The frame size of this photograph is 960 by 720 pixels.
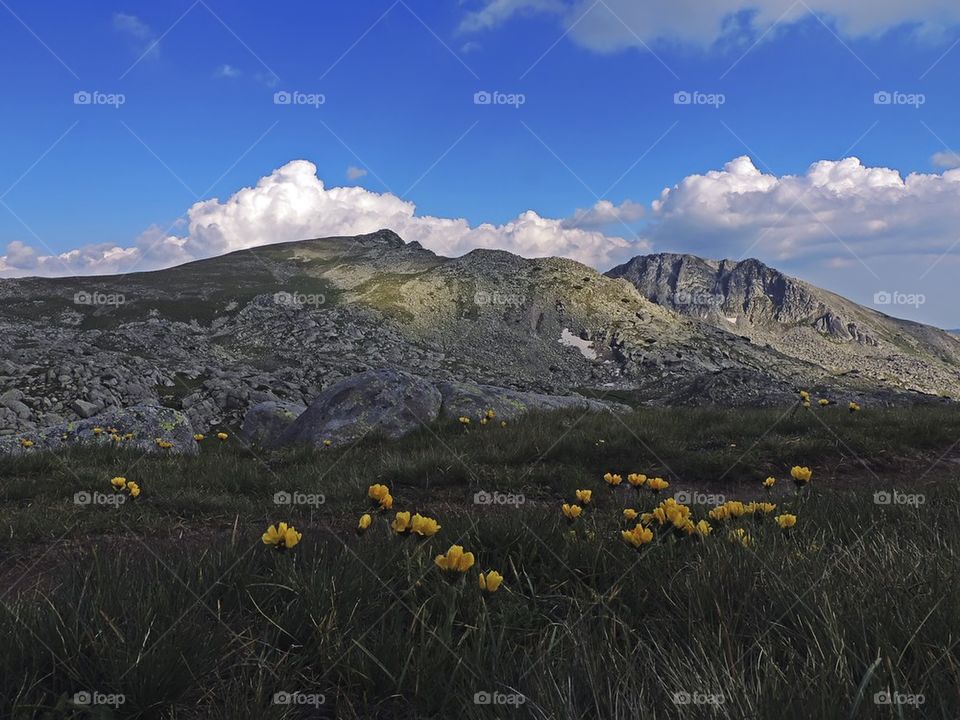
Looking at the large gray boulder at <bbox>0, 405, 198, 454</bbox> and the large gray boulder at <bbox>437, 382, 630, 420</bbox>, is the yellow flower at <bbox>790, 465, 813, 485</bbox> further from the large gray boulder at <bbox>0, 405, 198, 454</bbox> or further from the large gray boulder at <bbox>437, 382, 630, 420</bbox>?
the large gray boulder at <bbox>437, 382, 630, 420</bbox>

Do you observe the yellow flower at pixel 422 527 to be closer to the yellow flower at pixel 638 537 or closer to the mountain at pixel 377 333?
the yellow flower at pixel 638 537

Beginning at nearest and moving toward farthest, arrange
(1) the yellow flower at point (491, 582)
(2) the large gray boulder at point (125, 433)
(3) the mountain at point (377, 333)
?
1. (1) the yellow flower at point (491, 582)
2. (2) the large gray boulder at point (125, 433)
3. (3) the mountain at point (377, 333)

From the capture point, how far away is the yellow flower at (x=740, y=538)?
306 centimetres

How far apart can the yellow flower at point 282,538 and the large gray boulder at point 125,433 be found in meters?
7.89

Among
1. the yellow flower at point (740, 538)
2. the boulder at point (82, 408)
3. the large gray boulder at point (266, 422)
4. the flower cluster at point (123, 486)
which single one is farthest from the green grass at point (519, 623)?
the boulder at point (82, 408)

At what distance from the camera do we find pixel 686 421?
1134cm

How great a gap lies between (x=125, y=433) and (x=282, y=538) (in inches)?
428

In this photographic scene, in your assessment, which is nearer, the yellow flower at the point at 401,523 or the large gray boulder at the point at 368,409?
the yellow flower at the point at 401,523

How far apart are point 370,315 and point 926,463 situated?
7071 centimetres

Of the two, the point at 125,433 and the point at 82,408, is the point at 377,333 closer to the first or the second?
the point at 82,408

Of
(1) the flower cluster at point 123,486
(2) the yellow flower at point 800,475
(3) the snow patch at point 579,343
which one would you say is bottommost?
(1) the flower cluster at point 123,486

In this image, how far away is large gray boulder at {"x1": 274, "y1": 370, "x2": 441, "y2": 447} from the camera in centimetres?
1333

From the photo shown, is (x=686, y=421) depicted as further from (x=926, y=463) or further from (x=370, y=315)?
(x=370, y=315)

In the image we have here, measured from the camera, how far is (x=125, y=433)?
1164 cm
